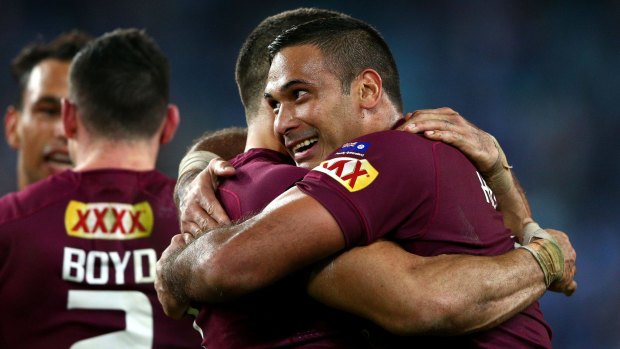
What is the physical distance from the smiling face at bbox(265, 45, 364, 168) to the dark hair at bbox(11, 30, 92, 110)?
10.1 ft

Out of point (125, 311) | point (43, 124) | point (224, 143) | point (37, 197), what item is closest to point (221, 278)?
point (224, 143)

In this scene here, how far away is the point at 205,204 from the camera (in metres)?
2.56

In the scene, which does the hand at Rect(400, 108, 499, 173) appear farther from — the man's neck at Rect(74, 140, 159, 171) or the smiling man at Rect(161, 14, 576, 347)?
the man's neck at Rect(74, 140, 159, 171)

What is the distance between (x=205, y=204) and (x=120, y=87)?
5.79 feet

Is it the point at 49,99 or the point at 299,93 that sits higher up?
the point at 299,93

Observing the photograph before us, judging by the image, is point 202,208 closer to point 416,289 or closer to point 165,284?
point 165,284

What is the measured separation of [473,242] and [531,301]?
0.77 feet

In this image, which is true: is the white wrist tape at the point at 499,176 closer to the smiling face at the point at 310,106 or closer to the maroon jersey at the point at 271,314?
the smiling face at the point at 310,106

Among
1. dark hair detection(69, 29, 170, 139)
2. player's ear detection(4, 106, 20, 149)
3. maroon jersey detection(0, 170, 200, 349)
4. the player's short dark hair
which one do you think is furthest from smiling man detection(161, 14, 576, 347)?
player's ear detection(4, 106, 20, 149)

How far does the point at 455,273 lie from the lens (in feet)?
7.16

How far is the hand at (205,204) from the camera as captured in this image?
98.1 inches

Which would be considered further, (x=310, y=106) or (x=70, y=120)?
(x=70, y=120)

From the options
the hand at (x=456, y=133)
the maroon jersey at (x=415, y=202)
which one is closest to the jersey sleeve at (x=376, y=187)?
the maroon jersey at (x=415, y=202)

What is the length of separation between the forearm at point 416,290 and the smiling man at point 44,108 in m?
3.52
